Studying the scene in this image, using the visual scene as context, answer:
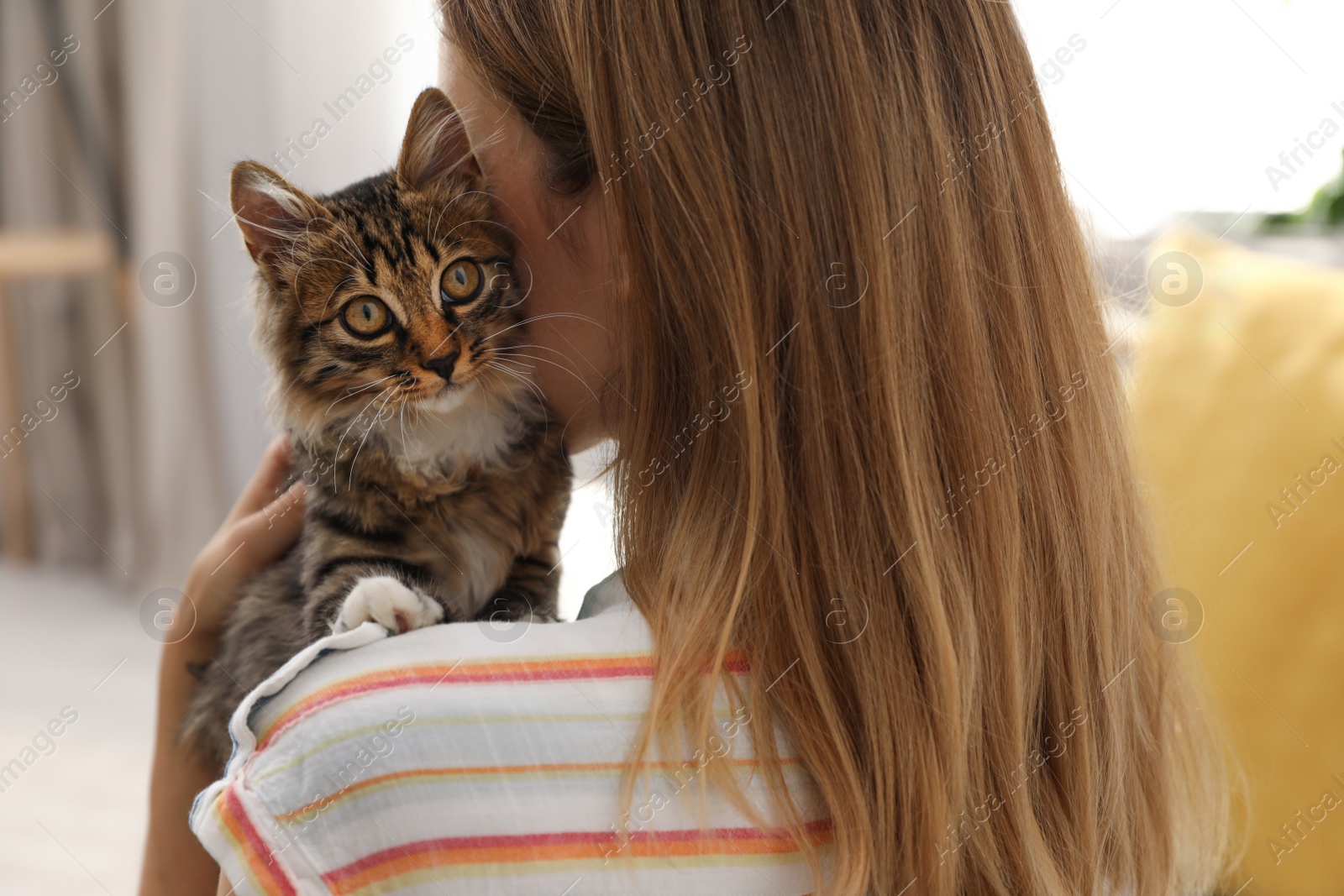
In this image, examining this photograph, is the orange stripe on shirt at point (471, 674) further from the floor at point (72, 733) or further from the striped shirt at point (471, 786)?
the floor at point (72, 733)

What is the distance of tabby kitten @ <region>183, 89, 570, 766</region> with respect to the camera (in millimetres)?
947

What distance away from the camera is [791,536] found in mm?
801

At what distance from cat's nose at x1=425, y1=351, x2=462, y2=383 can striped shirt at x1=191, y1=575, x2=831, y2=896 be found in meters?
0.31

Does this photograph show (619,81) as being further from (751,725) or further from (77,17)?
(77,17)

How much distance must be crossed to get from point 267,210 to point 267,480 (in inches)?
17.2

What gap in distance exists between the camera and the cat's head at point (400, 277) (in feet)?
3.10

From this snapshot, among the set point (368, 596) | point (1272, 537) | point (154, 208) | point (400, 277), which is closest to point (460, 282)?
point (400, 277)

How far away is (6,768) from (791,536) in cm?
249

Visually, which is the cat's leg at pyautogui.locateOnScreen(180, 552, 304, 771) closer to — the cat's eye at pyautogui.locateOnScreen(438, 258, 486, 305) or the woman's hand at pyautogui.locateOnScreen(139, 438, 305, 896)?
the woman's hand at pyautogui.locateOnScreen(139, 438, 305, 896)

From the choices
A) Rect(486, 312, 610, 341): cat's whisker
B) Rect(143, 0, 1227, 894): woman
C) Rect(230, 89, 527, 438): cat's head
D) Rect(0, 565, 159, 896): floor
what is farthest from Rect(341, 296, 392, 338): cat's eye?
Rect(0, 565, 159, 896): floor

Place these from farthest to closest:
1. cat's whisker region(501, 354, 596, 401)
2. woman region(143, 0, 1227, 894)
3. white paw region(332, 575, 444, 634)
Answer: cat's whisker region(501, 354, 596, 401) → white paw region(332, 575, 444, 634) → woman region(143, 0, 1227, 894)

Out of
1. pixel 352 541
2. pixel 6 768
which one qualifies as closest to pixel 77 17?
pixel 6 768

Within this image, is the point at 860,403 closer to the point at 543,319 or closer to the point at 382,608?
the point at 543,319

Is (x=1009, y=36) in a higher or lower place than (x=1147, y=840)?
higher
